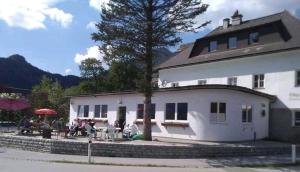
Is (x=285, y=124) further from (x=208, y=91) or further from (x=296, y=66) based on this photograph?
(x=208, y=91)

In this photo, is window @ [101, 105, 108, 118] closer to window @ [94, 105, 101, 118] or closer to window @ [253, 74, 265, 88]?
window @ [94, 105, 101, 118]

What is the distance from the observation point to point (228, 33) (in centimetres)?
3925

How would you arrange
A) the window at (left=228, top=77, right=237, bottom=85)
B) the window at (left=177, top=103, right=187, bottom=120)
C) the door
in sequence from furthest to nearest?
the window at (left=228, top=77, right=237, bottom=85), the door, the window at (left=177, top=103, right=187, bottom=120)

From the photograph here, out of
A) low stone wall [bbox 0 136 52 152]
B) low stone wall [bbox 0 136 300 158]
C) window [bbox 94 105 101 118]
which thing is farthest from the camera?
window [bbox 94 105 101 118]

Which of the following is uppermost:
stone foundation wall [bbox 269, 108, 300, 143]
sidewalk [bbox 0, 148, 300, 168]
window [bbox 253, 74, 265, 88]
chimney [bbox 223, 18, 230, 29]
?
chimney [bbox 223, 18, 230, 29]

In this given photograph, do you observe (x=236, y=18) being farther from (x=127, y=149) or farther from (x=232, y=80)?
(x=127, y=149)

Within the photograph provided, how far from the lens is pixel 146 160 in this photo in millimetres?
21109

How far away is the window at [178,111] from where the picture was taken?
30.3 metres

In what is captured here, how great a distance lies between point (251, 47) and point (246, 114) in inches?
294

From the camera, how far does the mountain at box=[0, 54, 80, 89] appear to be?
362 feet

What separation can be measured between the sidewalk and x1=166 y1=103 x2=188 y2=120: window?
24.5ft

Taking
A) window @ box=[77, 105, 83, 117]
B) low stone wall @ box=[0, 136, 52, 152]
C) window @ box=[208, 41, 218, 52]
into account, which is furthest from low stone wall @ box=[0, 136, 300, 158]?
window @ box=[77, 105, 83, 117]

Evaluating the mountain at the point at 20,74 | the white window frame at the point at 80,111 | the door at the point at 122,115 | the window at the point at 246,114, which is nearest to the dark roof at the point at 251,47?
the window at the point at 246,114

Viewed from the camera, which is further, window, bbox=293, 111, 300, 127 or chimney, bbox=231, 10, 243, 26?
chimney, bbox=231, 10, 243, 26
